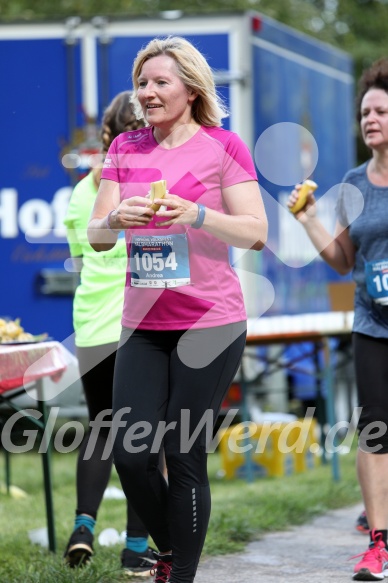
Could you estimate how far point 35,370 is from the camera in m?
4.99

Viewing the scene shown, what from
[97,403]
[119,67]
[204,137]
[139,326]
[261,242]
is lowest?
[97,403]

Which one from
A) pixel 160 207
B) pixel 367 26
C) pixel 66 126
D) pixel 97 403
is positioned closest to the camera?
pixel 160 207

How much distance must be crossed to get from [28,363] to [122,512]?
189cm

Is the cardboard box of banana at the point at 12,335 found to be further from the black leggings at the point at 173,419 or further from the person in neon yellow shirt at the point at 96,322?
the black leggings at the point at 173,419

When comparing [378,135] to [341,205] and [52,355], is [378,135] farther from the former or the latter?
[52,355]

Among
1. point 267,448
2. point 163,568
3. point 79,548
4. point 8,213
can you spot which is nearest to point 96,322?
point 79,548

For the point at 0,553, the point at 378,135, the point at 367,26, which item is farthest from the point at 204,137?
the point at 367,26

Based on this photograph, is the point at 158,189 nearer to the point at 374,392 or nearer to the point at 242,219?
the point at 242,219

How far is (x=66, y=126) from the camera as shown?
9.33m

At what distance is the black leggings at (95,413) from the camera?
4.96 metres

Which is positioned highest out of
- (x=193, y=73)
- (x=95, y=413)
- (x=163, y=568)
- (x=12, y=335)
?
(x=193, y=73)

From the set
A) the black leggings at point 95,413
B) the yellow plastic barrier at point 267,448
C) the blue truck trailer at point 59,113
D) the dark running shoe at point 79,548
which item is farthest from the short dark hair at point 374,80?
the blue truck trailer at point 59,113

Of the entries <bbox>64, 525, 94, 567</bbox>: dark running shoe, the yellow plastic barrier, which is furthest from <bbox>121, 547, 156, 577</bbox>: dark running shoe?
the yellow plastic barrier

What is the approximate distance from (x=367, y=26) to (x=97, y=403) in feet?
75.6
